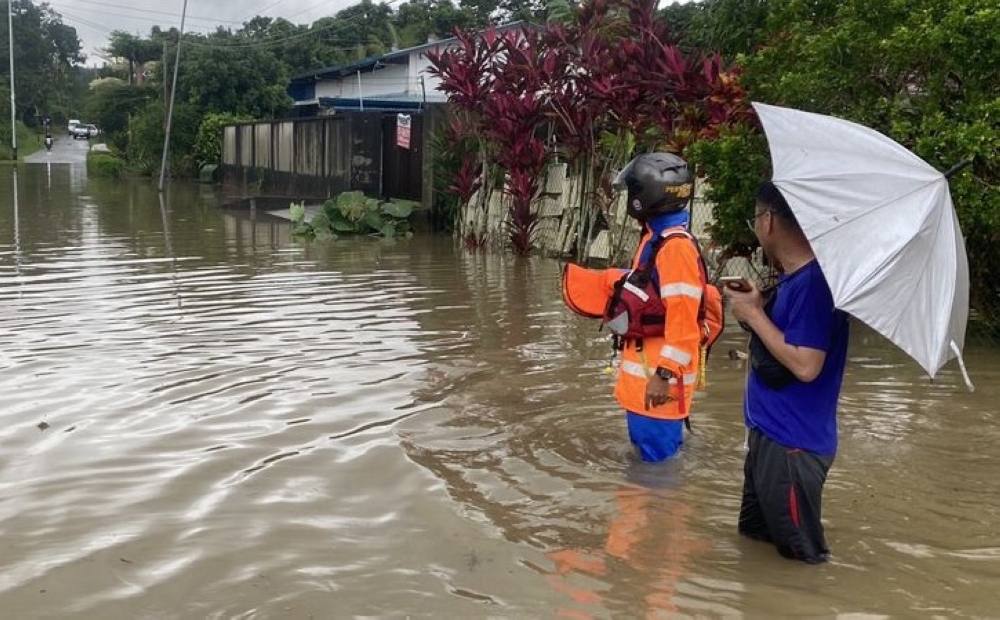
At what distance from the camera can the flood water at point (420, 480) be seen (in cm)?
371

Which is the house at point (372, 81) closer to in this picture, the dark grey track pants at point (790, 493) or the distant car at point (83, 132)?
the dark grey track pants at point (790, 493)

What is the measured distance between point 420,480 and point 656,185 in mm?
1745

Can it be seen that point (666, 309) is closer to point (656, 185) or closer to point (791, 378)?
point (656, 185)

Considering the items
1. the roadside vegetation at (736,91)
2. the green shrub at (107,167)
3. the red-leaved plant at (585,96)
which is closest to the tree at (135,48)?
the green shrub at (107,167)

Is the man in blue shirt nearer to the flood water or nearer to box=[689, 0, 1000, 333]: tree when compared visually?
the flood water

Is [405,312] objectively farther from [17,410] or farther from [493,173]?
[493,173]

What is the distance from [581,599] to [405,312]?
621 centimetres

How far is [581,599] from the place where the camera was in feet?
12.0

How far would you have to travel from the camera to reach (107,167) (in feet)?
146

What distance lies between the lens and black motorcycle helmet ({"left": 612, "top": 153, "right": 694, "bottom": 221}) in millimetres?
4586

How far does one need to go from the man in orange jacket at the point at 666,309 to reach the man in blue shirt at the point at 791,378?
0.66 m

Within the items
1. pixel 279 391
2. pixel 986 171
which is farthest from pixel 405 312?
pixel 986 171

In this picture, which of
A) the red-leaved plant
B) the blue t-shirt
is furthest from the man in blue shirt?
the red-leaved plant

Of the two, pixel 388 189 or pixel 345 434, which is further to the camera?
pixel 388 189
